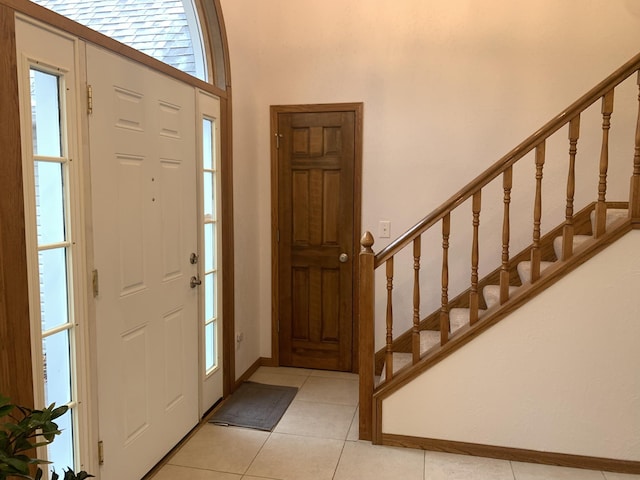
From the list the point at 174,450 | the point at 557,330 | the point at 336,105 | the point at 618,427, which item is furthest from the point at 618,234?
the point at 174,450

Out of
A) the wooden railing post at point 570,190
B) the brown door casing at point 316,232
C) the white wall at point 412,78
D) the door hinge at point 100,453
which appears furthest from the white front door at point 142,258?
the wooden railing post at point 570,190

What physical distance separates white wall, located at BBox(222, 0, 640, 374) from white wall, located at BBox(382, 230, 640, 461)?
104 centimetres

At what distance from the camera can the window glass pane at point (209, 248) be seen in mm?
3062

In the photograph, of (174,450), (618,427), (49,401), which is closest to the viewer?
(49,401)

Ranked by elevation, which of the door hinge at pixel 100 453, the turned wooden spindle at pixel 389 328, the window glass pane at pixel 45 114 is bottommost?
the door hinge at pixel 100 453

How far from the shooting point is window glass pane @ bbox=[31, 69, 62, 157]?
5.73 ft

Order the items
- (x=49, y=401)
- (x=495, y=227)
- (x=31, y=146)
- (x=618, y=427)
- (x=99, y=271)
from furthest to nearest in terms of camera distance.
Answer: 1. (x=495, y=227)
2. (x=618, y=427)
3. (x=99, y=271)
4. (x=49, y=401)
5. (x=31, y=146)

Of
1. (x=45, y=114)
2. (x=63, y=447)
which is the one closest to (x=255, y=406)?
(x=63, y=447)

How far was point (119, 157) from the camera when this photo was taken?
218 cm

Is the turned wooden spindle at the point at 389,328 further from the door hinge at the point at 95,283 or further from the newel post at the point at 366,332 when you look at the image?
the door hinge at the point at 95,283

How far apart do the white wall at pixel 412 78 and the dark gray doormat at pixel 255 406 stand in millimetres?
248

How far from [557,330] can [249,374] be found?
7.35 feet

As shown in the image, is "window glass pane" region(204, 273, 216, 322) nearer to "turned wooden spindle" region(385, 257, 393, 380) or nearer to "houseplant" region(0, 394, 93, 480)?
"turned wooden spindle" region(385, 257, 393, 380)

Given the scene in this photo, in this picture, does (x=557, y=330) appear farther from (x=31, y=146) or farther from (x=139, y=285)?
(x=31, y=146)
